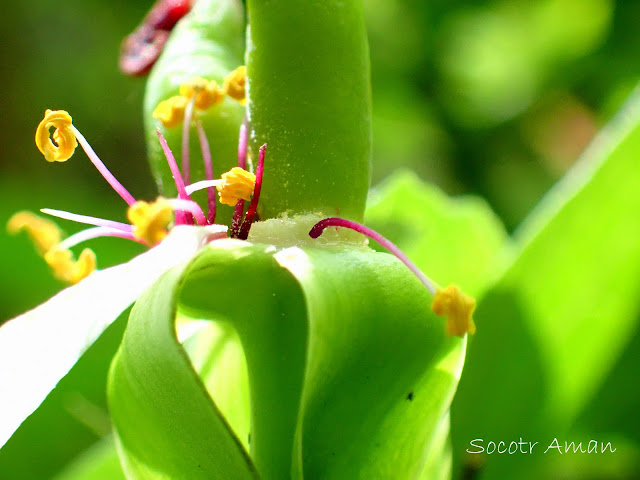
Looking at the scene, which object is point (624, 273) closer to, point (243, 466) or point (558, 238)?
point (558, 238)

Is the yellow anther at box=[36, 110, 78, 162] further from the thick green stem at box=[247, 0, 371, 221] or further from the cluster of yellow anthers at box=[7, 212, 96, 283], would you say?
the thick green stem at box=[247, 0, 371, 221]

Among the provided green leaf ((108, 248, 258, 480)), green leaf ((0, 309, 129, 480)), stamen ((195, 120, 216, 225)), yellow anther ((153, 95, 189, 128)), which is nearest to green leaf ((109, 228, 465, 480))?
green leaf ((108, 248, 258, 480))

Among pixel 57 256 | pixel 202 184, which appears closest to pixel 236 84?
pixel 202 184

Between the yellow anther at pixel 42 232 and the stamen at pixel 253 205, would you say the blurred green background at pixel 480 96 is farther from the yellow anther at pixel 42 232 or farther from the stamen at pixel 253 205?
the stamen at pixel 253 205

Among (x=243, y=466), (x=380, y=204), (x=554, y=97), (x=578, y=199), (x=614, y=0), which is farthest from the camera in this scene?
(x=554, y=97)

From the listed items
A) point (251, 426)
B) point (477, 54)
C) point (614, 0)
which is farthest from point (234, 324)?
point (477, 54)
